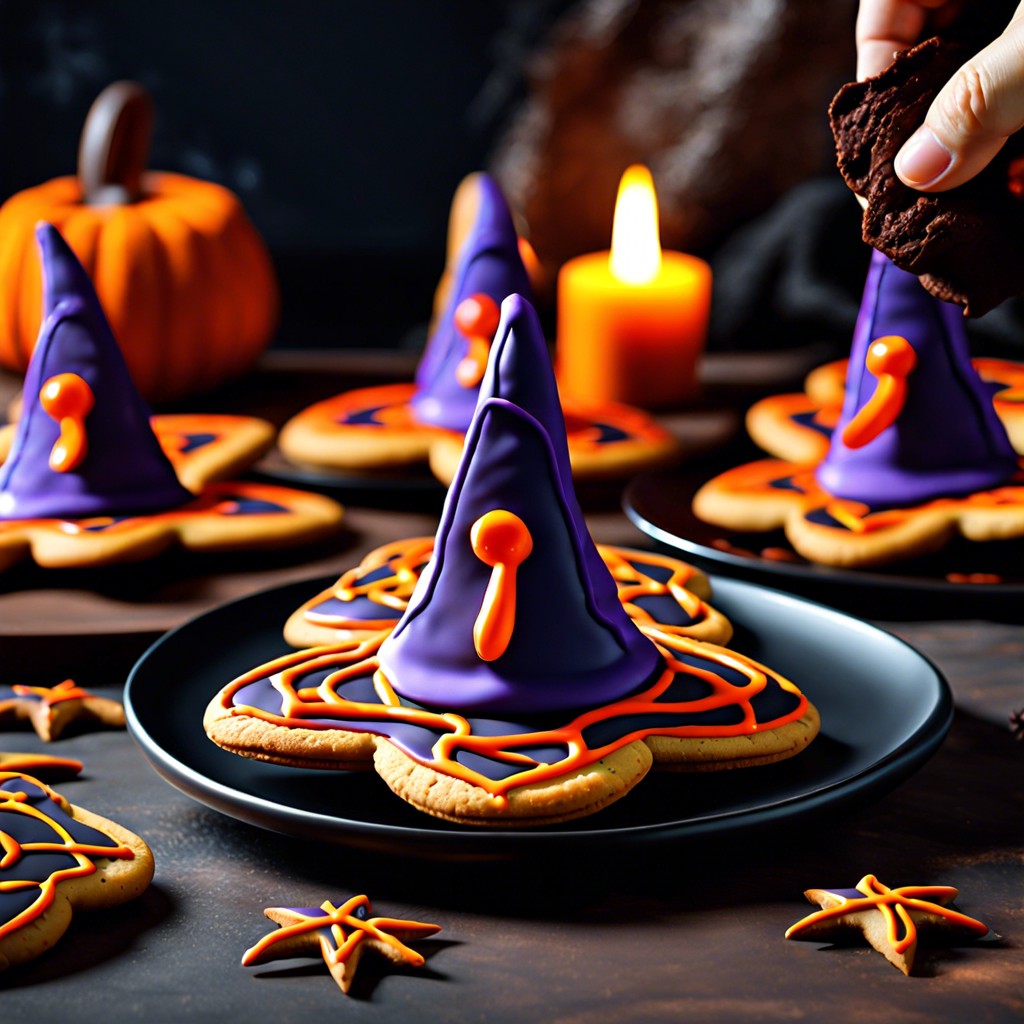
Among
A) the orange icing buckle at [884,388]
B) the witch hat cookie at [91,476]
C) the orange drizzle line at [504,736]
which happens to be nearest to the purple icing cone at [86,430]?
the witch hat cookie at [91,476]

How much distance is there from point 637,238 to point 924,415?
703 mm

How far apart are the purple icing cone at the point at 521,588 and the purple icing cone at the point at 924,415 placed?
51 centimetres

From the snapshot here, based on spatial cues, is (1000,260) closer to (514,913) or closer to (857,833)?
(857,833)

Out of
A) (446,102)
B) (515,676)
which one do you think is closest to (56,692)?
(515,676)

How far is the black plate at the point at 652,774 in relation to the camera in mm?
817

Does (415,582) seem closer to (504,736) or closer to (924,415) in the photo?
(504,736)

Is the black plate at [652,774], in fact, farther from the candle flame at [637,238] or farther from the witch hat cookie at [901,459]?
the candle flame at [637,238]

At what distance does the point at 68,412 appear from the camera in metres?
1.36

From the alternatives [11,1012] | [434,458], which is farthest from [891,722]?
[434,458]

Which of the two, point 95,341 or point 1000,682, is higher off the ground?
point 95,341

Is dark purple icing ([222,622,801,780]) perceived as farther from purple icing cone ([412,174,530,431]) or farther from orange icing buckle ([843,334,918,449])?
purple icing cone ([412,174,530,431])

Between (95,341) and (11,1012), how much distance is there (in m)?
0.74

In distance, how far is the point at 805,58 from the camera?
288 cm

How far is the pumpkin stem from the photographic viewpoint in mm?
1992
